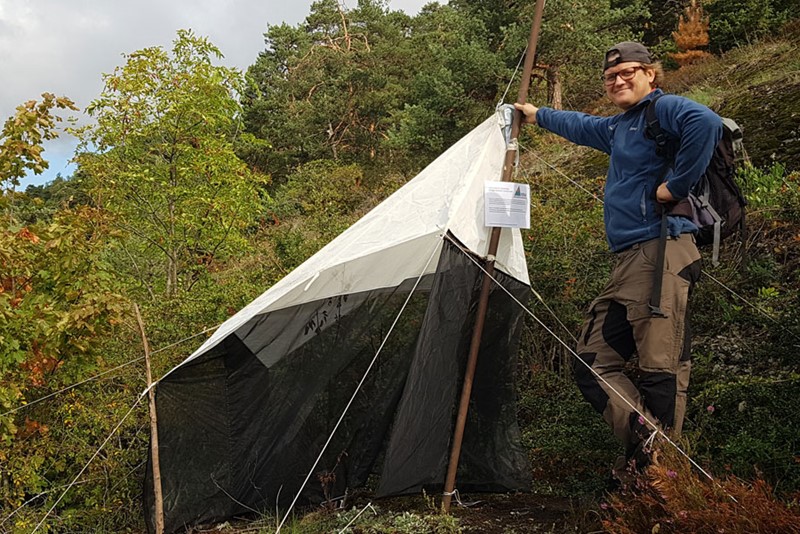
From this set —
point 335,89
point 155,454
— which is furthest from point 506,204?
point 335,89

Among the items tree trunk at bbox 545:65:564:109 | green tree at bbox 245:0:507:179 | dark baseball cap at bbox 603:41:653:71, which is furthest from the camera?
green tree at bbox 245:0:507:179

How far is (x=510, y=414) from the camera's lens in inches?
143

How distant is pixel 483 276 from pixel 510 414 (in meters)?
0.90

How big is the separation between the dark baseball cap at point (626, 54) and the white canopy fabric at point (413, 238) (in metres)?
0.70

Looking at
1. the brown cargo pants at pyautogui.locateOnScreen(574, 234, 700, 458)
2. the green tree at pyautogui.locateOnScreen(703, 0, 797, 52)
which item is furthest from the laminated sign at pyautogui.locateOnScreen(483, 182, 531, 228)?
the green tree at pyautogui.locateOnScreen(703, 0, 797, 52)

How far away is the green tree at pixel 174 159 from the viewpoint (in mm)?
6301

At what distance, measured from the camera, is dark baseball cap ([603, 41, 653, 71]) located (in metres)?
2.78

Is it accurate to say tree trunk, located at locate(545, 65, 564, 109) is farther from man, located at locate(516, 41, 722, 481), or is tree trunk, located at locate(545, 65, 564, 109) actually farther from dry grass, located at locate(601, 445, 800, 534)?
dry grass, located at locate(601, 445, 800, 534)

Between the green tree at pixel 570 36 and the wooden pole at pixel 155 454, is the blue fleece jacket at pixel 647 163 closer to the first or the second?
the wooden pole at pixel 155 454

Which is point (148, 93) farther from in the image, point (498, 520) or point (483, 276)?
point (498, 520)

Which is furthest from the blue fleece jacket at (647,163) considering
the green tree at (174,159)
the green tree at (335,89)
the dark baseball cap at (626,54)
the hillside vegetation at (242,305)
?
the green tree at (335,89)

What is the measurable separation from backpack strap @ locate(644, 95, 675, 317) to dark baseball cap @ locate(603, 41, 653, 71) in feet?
0.70

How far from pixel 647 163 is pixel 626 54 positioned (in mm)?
491

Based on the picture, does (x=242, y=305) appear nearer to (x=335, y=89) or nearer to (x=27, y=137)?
(x=27, y=137)
